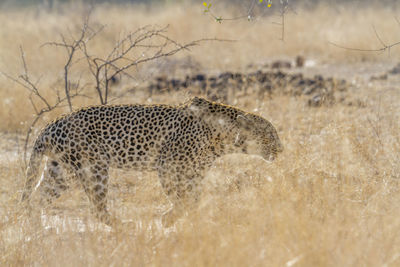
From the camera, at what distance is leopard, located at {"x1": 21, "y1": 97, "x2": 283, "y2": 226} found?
535cm

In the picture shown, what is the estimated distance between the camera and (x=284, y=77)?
10281mm

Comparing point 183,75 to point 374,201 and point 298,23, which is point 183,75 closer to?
point 298,23

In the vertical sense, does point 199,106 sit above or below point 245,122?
above

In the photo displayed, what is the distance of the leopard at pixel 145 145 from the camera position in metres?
5.35

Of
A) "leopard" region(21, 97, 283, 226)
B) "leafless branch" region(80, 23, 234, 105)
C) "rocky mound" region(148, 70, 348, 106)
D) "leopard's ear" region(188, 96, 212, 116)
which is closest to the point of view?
"leopard" region(21, 97, 283, 226)

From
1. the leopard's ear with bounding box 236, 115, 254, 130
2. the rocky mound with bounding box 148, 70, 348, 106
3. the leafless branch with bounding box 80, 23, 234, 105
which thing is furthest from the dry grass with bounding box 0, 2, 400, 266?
the leafless branch with bounding box 80, 23, 234, 105

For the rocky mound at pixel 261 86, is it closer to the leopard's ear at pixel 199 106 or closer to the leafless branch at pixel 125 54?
the leafless branch at pixel 125 54

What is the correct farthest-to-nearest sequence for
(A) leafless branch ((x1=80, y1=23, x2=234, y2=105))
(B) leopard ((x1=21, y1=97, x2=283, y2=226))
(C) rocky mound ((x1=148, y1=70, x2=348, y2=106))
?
(C) rocky mound ((x1=148, y1=70, x2=348, y2=106)) → (A) leafless branch ((x1=80, y1=23, x2=234, y2=105)) → (B) leopard ((x1=21, y1=97, x2=283, y2=226))

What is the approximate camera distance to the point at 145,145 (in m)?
5.48

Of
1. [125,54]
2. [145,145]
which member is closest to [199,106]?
[145,145]

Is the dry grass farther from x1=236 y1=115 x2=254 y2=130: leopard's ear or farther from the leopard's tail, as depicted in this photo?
x1=236 y1=115 x2=254 y2=130: leopard's ear

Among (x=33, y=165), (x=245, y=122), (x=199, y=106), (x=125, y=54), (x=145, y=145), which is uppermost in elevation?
(x=199, y=106)

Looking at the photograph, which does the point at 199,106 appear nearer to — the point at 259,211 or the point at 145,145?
the point at 145,145

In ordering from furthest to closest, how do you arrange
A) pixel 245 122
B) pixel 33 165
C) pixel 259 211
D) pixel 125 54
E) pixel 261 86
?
pixel 125 54 < pixel 261 86 < pixel 245 122 < pixel 33 165 < pixel 259 211
